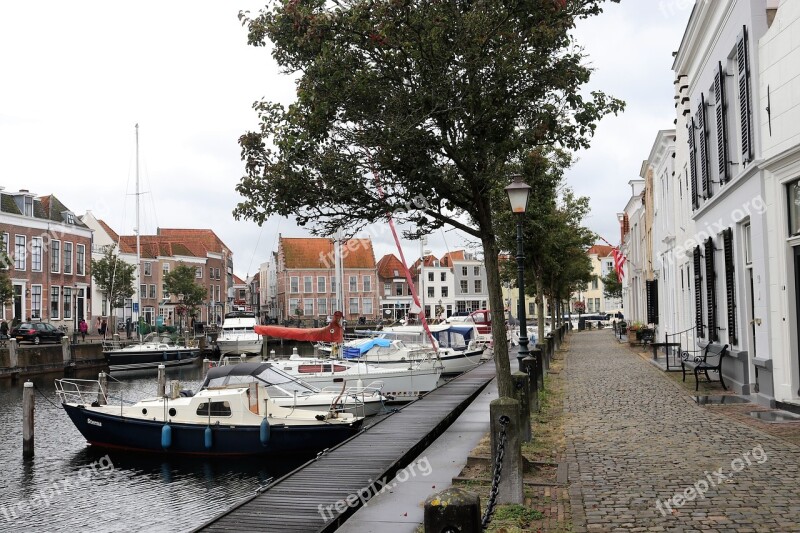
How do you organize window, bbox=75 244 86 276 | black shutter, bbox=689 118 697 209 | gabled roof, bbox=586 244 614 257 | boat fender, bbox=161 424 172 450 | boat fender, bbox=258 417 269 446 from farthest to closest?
gabled roof, bbox=586 244 614 257
window, bbox=75 244 86 276
black shutter, bbox=689 118 697 209
boat fender, bbox=161 424 172 450
boat fender, bbox=258 417 269 446

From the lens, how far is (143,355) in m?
44.7

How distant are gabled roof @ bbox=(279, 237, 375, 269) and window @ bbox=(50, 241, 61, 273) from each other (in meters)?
34.7

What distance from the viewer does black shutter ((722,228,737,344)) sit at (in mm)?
15906

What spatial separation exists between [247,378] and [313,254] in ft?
231

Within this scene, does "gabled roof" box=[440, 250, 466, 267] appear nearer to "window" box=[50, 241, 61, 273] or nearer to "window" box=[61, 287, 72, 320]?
"window" box=[61, 287, 72, 320]

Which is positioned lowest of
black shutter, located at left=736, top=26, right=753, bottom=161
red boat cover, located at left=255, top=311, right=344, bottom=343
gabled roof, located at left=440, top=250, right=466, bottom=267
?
red boat cover, located at left=255, top=311, right=344, bottom=343

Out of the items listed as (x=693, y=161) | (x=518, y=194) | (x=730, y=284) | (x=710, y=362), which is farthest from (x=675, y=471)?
(x=693, y=161)

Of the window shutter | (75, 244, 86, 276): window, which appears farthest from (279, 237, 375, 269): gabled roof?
the window shutter

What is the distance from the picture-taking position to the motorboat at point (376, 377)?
26.1 meters

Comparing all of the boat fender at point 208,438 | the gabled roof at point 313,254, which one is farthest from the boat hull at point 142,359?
the gabled roof at point 313,254

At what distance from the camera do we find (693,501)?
750cm

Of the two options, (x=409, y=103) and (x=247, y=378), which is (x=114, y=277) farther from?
(x=409, y=103)

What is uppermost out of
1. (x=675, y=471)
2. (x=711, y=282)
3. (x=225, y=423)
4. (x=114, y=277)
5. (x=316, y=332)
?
(x=114, y=277)

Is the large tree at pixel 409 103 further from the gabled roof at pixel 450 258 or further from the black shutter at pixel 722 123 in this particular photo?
the gabled roof at pixel 450 258
